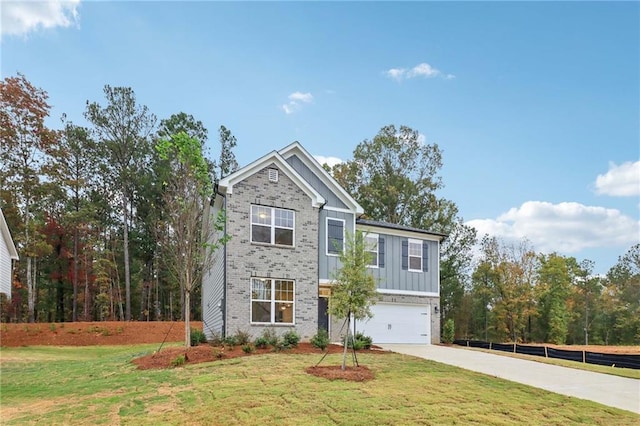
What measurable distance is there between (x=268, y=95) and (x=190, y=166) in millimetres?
8013

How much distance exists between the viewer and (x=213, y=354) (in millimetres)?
12719

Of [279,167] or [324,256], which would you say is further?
[324,256]

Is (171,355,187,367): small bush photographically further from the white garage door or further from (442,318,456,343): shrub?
(442,318,456,343): shrub

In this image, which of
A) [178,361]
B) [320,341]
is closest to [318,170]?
[320,341]

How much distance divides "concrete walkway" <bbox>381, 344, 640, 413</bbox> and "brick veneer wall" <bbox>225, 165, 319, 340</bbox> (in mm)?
4787

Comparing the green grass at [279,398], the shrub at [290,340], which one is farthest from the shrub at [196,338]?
the green grass at [279,398]

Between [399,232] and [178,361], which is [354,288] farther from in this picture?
[399,232]

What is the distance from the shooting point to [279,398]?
322 inches

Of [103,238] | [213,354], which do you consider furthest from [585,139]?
[103,238]

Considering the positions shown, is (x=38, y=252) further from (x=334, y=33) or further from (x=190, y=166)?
(x=334, y=33)

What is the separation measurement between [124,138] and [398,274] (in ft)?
78.3

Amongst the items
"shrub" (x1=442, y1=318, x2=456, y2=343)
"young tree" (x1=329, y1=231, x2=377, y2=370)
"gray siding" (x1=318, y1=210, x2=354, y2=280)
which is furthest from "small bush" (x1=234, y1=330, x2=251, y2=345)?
"shrub" (x1=442, y1=318, x2=456, y2=343)

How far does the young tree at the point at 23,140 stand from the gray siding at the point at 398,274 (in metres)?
20.5

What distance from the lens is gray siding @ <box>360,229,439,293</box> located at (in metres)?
20.0
